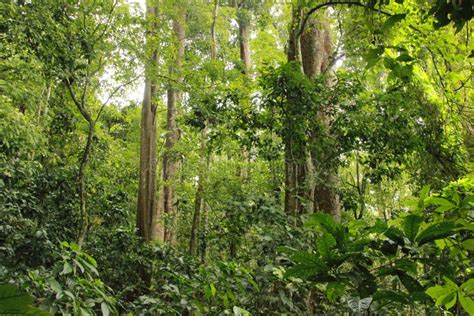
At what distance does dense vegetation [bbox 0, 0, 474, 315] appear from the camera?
1.26 meters

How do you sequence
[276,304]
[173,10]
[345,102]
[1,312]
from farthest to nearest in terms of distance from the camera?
[173,10], [345,102], [276,304], [1,312]

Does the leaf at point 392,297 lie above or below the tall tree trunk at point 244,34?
below

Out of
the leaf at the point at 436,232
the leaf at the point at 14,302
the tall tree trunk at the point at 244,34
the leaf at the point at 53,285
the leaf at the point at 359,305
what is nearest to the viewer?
the leaf at the point at 14,302

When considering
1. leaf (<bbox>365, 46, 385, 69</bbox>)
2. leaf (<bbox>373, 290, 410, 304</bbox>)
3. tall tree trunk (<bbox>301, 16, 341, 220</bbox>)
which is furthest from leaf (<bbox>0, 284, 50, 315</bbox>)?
tall tree trunk (<bbox>301, 16, 341, 220</bbox>)

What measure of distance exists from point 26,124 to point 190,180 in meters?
5.52

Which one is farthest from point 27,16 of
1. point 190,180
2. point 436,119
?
point 190,180

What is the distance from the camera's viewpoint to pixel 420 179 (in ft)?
17.1

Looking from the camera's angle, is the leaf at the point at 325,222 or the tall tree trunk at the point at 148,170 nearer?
the leaf at the point at 325,222

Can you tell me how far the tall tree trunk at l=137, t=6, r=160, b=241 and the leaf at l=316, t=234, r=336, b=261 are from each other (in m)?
7.17

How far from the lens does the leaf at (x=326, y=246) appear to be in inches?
39.6

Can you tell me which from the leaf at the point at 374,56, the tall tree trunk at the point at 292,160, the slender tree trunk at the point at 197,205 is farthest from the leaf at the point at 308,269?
the slender tree trunk at the point at 197,205

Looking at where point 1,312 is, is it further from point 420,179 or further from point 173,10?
point 173,10

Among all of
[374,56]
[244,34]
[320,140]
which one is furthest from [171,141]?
[374,56]

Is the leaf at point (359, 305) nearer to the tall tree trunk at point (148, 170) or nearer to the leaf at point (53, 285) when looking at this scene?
the leaf at point (53, 285)
